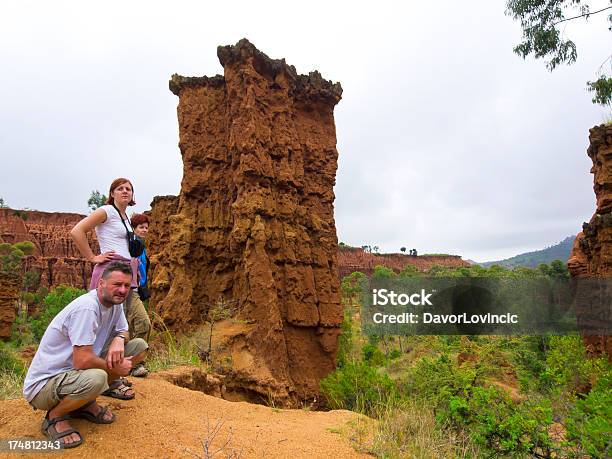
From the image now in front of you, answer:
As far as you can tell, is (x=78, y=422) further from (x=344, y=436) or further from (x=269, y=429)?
(x=344, y=436)

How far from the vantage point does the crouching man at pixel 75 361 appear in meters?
3.31

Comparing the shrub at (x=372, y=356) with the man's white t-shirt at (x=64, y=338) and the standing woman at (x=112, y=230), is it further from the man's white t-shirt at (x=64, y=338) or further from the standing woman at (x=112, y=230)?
the man's white t-shirt at (x=64, y=338)

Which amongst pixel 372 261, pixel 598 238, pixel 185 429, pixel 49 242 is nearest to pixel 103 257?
pixel 185 429

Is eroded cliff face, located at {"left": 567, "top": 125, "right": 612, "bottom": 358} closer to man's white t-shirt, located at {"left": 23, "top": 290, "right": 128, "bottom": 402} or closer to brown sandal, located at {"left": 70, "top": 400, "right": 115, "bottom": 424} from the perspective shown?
brown sandal, located at {"left": 70, "top": 400, "right": 115, "bottom": 424}

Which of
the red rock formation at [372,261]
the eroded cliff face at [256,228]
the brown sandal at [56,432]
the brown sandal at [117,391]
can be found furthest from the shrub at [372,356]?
the red rock formation at [372,261]

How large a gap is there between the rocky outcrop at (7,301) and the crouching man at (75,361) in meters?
20.7

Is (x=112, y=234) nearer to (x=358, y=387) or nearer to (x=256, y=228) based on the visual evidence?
(x=358, y=387)

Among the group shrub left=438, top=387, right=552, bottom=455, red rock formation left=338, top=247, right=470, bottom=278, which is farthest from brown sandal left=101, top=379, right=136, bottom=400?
red rock formation left=338, top=247, right=470, bottom=278

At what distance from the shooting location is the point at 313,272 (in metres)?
12.9

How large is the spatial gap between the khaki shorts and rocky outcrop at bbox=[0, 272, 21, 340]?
68.3 ft

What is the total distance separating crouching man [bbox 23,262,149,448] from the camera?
10.9ft

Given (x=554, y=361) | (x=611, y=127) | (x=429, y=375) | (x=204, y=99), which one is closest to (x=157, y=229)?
(x=204, y=99)

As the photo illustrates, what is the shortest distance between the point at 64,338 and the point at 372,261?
243 ft

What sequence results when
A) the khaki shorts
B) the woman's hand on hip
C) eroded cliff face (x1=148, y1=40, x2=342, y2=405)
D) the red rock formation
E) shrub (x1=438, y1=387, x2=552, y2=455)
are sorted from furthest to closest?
1. the red rock formation
2. eroded cliff face (x1=148, y1=40, x2=342, y2=405)
3. the woman's hand on hip
4. shrub (x1=438, y1=387, x2=552, y2=455)
5. the khaki shorts
